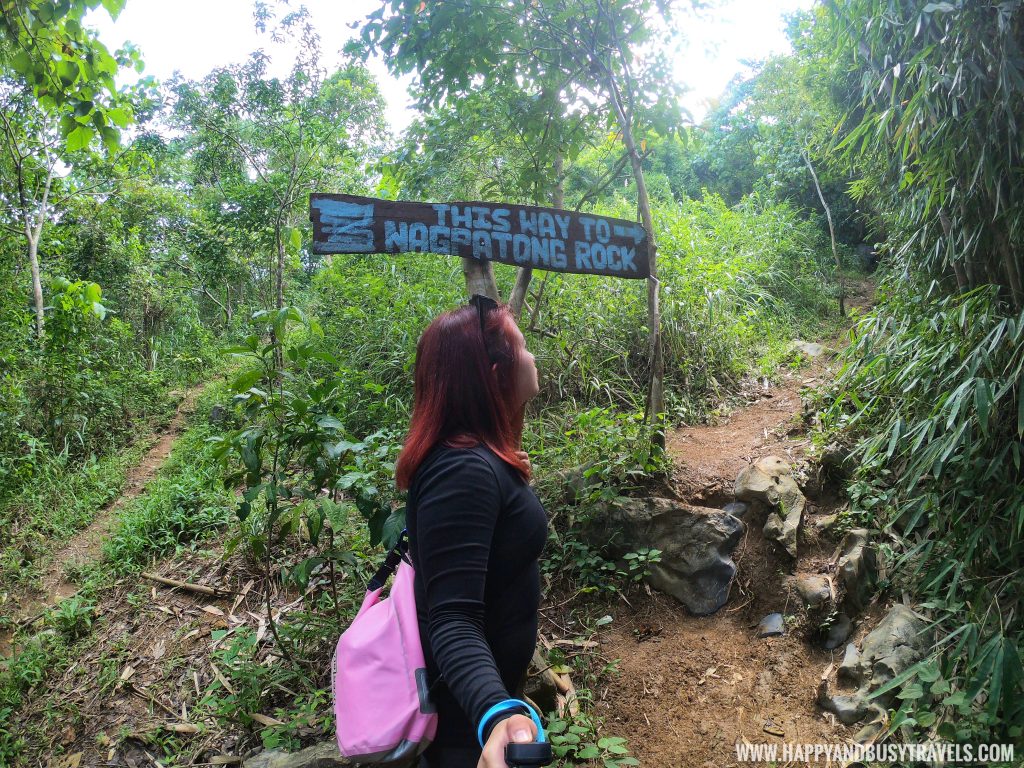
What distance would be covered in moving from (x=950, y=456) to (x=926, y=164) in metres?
1.27

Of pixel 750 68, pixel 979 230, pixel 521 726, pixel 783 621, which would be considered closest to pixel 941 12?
pixel 979 230

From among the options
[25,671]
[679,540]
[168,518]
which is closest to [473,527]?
[679,540]

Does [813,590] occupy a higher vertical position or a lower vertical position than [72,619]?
higher

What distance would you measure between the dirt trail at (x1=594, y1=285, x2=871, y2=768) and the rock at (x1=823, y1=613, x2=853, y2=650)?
4 cm

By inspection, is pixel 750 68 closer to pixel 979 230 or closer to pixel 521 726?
pixel 979 230

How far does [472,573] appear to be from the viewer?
112 cm

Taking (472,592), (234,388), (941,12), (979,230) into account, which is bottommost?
(472,592)

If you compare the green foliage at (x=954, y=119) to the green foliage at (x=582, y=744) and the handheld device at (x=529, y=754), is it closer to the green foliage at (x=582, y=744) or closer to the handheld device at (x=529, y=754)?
the green foliage at (x=582, y=744)

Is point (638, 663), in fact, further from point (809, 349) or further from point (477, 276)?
point (809, 349)

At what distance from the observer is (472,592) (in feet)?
3.69

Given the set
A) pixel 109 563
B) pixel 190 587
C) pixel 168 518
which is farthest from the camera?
pixel 168 518

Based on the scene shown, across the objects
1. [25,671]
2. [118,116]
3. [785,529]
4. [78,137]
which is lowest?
[25,671]

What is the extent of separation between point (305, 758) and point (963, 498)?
9.56 ft

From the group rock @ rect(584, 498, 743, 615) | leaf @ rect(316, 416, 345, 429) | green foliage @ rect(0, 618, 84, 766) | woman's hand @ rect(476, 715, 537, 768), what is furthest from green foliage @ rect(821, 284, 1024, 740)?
green foliage @ rect(0, 618, 84, 766)
